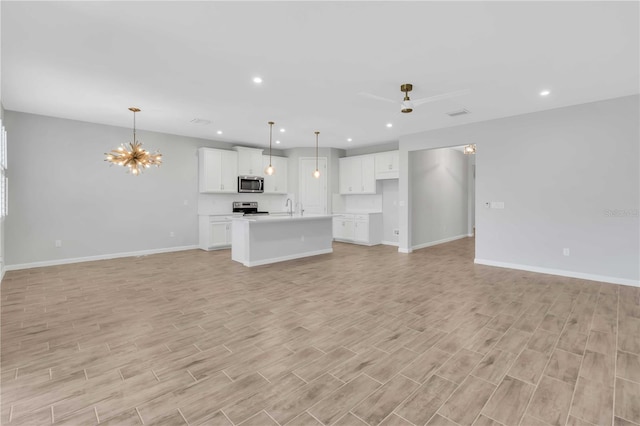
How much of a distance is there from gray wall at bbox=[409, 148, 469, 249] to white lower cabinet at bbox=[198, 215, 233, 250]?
185 inches

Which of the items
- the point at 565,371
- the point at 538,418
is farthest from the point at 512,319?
the point at 538,418

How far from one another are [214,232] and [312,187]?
3207 mm

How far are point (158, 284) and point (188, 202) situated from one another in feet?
11.2

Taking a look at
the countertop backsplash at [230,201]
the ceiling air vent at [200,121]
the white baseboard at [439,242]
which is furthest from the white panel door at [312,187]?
the ceiling air vent at [200,121]

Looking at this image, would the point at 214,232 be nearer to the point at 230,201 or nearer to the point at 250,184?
the point at 230,201

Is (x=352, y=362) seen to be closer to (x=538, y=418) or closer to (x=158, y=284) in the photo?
(x=538, y=418)

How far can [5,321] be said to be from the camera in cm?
315

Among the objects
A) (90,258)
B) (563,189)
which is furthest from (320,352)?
(90,258)

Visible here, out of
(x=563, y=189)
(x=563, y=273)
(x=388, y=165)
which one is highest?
(x=388, y=165)

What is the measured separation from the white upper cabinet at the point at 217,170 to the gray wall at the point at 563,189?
547 centimetres

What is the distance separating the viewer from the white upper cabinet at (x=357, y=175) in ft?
27.8

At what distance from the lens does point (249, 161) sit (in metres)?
8.30

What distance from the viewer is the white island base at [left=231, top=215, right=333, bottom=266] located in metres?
5.71

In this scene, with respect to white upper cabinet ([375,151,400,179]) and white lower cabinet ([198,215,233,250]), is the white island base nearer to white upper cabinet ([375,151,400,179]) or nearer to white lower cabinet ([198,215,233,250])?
white lower cabinet ([198,215,233,250])
